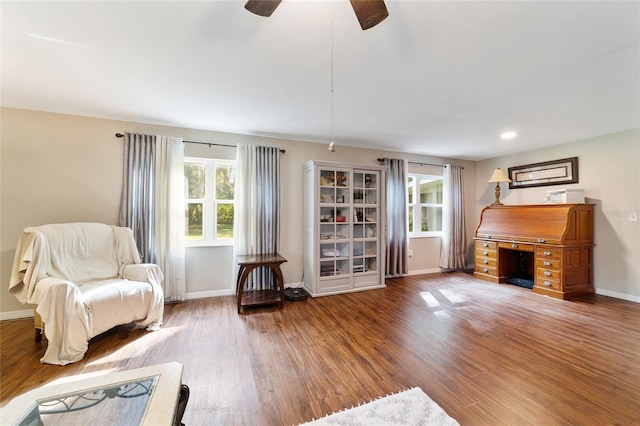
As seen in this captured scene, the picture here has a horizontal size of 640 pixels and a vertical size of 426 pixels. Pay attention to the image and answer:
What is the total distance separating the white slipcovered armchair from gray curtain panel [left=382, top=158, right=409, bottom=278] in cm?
364

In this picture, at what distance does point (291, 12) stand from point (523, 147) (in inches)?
190

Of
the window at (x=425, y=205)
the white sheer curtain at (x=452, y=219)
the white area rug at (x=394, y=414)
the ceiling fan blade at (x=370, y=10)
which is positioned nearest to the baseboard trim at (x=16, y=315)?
the white area rug at (x=394, y=414)

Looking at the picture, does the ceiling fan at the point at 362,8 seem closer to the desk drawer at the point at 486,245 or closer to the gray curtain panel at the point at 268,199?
the gray curtain panel at the point at 268,199

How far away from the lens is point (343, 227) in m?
4.06

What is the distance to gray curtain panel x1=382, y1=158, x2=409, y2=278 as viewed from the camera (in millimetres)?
4703

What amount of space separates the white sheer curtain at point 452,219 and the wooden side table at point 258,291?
3.59 meters

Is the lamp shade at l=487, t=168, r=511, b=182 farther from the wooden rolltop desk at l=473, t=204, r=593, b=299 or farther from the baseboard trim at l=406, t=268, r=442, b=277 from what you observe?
the baseboard trim at l=406, t=268, r=442, b=277

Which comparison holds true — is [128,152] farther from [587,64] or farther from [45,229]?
[587,64]

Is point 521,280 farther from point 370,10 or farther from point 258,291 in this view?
point 370,10

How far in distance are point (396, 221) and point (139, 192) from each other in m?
4.02

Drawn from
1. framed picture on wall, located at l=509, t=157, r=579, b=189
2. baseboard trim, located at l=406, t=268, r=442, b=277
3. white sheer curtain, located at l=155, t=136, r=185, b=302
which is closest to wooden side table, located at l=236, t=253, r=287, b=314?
white sheer curtain, located at l=155, t=136, r=185, b=302

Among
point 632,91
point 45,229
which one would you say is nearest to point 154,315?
point 45,229

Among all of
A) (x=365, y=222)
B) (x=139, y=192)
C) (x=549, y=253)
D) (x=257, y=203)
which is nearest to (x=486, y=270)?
(x=549, y=253)

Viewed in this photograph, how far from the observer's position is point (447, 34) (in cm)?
169
